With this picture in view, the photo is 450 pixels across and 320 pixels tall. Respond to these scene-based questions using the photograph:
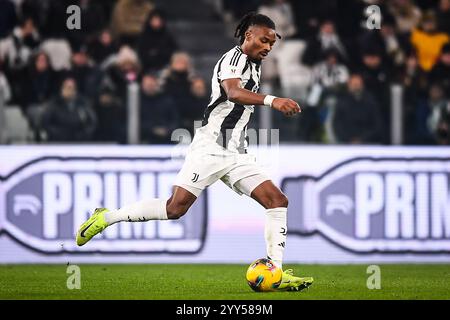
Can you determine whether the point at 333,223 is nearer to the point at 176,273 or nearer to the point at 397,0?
the point at 176,273

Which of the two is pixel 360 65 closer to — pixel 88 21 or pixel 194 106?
pixel 194 106

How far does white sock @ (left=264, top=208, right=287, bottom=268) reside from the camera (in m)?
9.54

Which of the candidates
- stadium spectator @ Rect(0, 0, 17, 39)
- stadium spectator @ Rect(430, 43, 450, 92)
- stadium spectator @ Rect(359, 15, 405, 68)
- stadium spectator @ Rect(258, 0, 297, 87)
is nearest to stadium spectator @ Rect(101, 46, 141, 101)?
stadium spectator @ Rect(258, 0, 297, 87)

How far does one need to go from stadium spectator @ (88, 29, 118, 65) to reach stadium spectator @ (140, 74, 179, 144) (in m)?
2.32

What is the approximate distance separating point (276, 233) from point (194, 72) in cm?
777

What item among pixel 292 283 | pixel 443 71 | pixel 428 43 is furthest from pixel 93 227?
pixel 428 43

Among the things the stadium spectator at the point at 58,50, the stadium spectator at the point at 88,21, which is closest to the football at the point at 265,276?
the stadium spectator at the point at 58,50

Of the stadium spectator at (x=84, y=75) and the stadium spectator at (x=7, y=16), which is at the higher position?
the stadium spectator at (x=7, y=16)

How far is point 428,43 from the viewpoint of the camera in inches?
666

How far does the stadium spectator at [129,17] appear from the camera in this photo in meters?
16.8

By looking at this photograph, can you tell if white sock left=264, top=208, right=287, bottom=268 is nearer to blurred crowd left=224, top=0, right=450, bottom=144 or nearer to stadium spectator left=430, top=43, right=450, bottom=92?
blurred crowd left=224, top=0, right=450, bottom=144

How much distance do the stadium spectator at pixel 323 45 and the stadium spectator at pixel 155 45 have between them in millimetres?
1906

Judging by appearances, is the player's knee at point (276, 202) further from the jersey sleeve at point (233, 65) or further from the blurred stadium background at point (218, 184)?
the blurred stadium background at point (218, 184)

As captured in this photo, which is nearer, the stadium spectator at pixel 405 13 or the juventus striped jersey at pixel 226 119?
the juventus striped jersey at pixel 226 119
